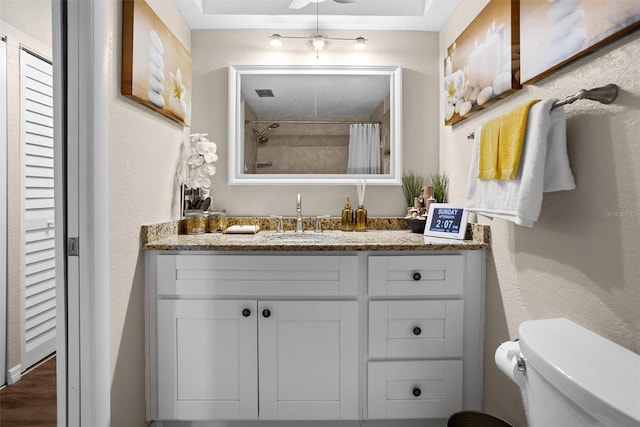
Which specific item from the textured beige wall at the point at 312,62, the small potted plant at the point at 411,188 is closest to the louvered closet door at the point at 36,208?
the textured beige wall at the point at 312,62

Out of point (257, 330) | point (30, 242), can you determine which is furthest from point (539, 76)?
point (30, 242)

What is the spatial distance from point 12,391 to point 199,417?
1.01 m

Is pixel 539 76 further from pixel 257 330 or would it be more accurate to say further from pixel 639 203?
pixel 257 330

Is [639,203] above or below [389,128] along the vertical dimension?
below

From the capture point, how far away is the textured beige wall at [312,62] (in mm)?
2168

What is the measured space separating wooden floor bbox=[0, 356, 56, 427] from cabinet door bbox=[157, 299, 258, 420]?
58cm

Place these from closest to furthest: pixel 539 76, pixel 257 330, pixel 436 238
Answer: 1. pixel 539 76
2. pixel 257 330
3. pixel 436 238

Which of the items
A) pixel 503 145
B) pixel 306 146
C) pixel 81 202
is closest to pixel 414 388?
pixel 503 145

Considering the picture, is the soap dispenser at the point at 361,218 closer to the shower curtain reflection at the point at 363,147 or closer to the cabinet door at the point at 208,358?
the shower curtain reflection at the point at 363,147

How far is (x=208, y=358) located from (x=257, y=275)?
411 mm

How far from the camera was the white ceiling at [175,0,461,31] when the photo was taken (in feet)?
6.65

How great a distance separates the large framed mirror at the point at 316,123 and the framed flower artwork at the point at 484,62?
366mm

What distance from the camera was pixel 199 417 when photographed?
1584mm

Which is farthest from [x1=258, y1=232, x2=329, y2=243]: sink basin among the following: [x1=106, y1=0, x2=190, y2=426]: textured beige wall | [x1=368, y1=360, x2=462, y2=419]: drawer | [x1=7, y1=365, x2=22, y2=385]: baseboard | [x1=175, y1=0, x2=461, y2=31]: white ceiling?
[x1=7, y1=365, x2=22, y2=385]: baseboard
